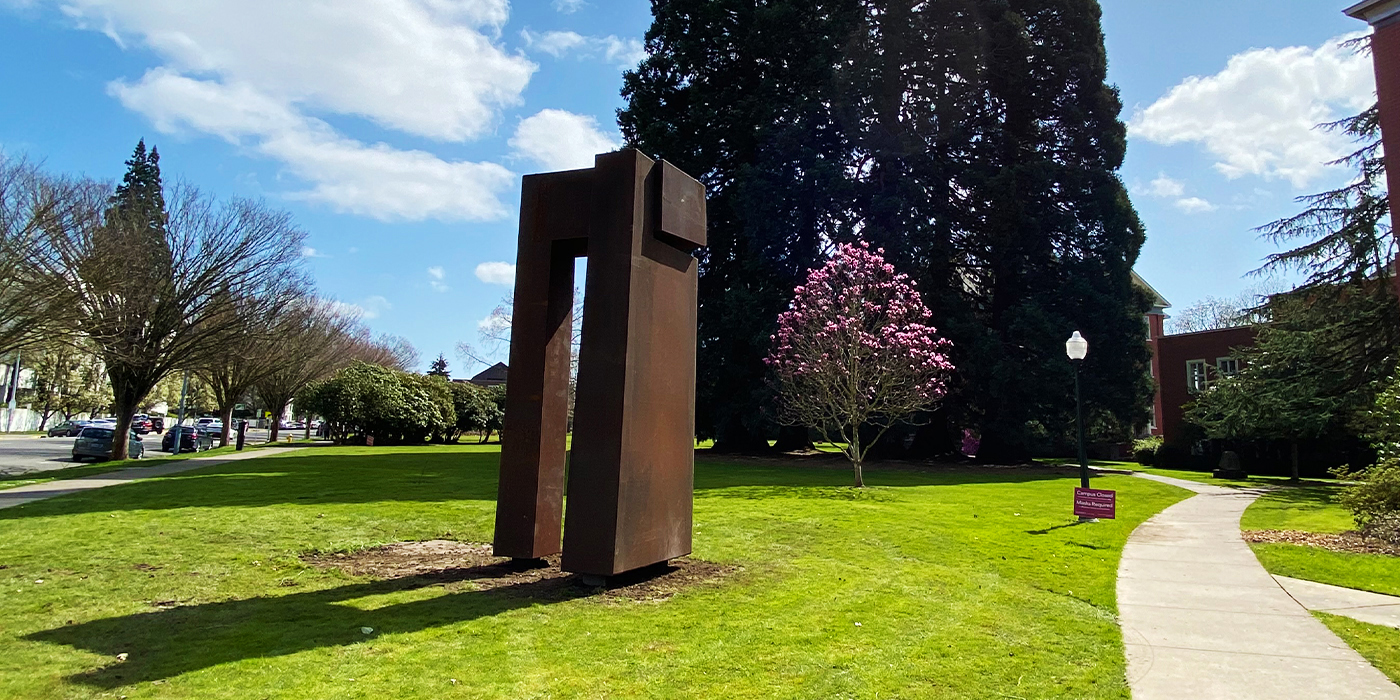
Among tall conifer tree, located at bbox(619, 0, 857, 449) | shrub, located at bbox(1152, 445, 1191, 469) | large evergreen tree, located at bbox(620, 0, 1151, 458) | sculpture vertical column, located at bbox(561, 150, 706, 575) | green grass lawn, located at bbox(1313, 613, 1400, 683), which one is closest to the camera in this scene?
green grass lawn, located at bbox(1313, 613, 1400, 683)

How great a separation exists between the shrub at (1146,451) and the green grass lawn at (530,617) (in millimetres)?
30101

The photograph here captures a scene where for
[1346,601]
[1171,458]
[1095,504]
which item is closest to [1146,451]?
[1171,458]

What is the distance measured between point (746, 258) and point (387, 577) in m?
26.7

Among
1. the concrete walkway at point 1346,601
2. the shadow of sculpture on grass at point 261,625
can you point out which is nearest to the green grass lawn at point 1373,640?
the concrete walkway at point 1346,601

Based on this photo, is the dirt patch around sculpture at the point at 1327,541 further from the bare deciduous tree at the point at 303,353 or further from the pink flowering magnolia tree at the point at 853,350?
the bare deciduous tree at the point at 303,353

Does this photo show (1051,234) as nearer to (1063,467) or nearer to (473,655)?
(1063,467)

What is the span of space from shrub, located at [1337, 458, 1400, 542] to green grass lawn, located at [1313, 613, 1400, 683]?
670 cm

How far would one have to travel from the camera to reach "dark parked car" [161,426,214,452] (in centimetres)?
3691

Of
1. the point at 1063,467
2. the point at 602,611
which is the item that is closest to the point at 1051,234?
the point at 1063,467

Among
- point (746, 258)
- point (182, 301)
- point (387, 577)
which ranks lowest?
point (387, 577)

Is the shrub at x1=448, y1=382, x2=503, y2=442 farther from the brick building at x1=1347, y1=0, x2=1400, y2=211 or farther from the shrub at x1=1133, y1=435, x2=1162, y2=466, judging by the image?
the brick building at x1=1347, y1=0, x2=1400, y2=211

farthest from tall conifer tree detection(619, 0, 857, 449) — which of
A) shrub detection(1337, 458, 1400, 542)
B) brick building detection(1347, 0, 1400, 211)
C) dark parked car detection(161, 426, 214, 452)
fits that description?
dark parked car detection(161, 426, 214, 452)

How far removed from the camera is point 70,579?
7348 millimetres

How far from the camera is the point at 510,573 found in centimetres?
812
